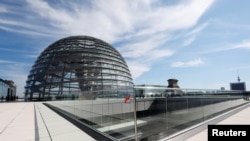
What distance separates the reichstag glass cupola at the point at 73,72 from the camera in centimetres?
3662

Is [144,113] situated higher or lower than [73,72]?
lower

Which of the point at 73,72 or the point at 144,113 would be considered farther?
the point at 73,72

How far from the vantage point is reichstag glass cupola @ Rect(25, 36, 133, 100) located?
120ft

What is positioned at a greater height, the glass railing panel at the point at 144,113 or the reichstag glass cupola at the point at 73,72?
the reichstag glass cupola at the point at 73,72

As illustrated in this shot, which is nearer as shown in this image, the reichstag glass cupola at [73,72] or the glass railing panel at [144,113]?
the glass railing panel at [144,113]

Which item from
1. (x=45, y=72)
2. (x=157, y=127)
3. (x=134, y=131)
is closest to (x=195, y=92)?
(x=157, y=127)

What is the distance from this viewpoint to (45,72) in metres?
38.0

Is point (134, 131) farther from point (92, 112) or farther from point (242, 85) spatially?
point (242, 85)

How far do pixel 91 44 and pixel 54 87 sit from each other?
54.3ft

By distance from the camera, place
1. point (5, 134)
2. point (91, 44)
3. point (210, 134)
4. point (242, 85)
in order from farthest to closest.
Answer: point (242, 85)
point (91, 44)
point (5, 134)
point (210, 134)

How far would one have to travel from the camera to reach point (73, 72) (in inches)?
1511

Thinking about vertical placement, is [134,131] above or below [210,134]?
above

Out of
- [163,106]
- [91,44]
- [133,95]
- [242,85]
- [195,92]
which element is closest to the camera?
[133,95]

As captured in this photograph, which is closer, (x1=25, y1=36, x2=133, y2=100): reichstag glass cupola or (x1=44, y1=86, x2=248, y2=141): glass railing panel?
(x1=44, y1=86, x2=248, y2=141): glass railing panel
